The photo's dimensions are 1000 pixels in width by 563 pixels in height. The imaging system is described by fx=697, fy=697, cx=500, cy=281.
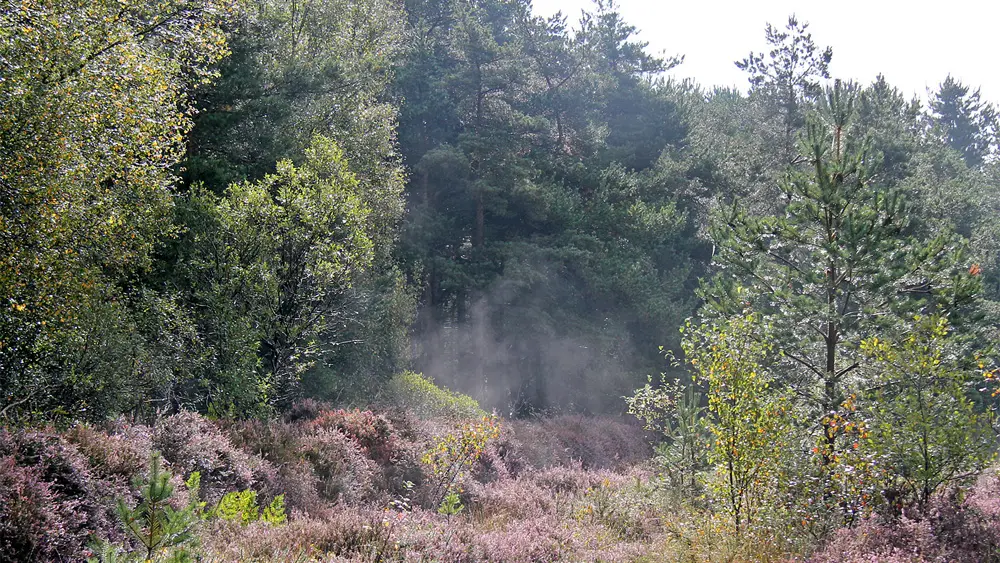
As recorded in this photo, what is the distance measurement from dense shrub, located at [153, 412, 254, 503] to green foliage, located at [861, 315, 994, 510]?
7.42 metres

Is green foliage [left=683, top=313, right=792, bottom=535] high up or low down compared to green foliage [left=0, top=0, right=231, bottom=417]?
down

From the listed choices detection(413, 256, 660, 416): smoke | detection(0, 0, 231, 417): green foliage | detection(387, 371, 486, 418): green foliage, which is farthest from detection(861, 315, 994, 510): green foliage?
detection(413, 256, 660, 416): smoke

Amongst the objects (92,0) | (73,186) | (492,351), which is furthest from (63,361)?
(492,351)

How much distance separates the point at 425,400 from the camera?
18.9 meters

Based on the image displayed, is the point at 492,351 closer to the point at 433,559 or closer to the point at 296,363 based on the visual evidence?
the point at 296,363

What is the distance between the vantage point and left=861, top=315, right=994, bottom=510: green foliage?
7.28m

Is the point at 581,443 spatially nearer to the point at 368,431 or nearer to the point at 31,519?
the point at 368,431

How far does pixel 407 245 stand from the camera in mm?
28125

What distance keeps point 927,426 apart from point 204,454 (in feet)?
26.4

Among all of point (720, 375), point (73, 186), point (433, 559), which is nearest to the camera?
point (433, 559)

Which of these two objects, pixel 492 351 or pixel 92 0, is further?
pixel 492 351

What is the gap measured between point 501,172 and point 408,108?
531cm

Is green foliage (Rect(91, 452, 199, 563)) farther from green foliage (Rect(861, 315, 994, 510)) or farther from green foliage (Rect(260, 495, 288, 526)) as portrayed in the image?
green foliage (Rect(861, 315, 994, 510))

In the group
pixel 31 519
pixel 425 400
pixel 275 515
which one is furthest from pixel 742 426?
pixel 425 400
